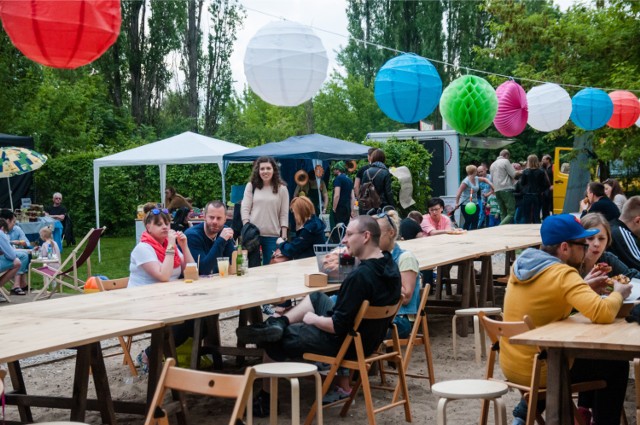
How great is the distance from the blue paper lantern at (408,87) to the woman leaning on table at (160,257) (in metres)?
3.19

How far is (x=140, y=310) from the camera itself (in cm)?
484

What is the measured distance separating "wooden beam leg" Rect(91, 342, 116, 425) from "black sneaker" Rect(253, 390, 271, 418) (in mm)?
1117

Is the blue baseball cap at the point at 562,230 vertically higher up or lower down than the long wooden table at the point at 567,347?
higher up

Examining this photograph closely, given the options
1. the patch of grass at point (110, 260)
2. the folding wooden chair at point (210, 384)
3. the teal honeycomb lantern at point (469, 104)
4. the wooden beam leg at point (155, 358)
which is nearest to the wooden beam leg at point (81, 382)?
the wooden beam leg at point (155, 358)

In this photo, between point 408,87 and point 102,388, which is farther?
point 408,87

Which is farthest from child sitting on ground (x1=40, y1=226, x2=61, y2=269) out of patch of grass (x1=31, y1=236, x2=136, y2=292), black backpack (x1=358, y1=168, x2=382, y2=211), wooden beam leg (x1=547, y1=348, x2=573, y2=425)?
wooden beam leg (x1=547, y1=348, x2=573, y2=425)

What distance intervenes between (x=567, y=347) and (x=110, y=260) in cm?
1334

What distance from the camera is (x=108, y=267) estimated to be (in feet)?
48.9

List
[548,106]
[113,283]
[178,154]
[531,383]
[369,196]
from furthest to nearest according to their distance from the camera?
[178,154]
[369,196]
[548,106]
[113,283]
[531,383]

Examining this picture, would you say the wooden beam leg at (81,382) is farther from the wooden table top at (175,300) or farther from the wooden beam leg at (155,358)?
the wooden beam leg at (155,358)

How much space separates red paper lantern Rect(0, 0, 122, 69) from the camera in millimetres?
4535

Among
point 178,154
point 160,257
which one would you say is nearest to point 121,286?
point 160,257

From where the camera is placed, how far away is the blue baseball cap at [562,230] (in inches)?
169

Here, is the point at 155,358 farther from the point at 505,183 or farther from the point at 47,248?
the point at 505,183
